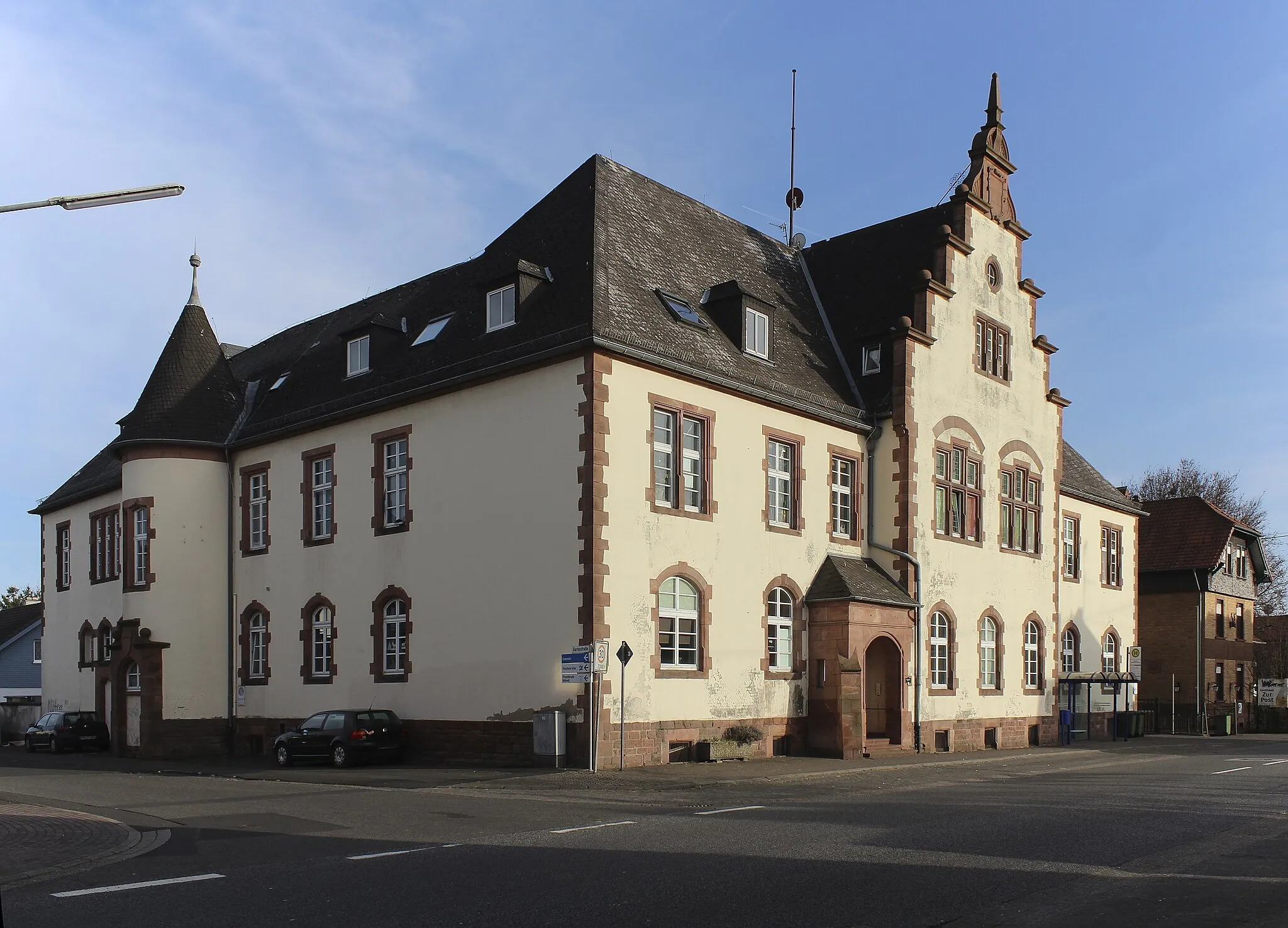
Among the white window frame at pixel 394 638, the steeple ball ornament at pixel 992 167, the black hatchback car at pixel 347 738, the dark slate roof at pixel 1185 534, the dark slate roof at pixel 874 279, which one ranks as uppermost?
the steeple ball ornament at pixel 992 167

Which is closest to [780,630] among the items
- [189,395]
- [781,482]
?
[781,482]

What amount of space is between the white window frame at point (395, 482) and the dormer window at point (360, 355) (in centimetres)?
311

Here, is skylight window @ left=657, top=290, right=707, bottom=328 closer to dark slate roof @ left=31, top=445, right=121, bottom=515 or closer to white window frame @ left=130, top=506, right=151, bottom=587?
white window frame @ left=130, top=506, right=151, bottom=587

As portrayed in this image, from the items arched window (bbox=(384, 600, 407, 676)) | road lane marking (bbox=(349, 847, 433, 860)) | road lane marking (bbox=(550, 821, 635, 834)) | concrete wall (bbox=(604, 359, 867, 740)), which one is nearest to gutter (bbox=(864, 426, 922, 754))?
concrete wall (bbox=(604, 359, 867, 740))

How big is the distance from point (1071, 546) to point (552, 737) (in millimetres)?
25911

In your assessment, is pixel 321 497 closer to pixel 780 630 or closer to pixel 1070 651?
pixel 780 630

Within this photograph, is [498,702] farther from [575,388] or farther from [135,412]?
[135,412]

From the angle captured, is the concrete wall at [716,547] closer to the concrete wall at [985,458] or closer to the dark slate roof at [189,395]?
the concrete wall at [985,458]

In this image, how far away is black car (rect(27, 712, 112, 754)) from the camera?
113 feet

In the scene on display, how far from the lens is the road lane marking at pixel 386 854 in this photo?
38.5ft

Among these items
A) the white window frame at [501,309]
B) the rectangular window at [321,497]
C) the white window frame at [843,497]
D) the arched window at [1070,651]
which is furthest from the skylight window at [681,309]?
the arched window at [1070,651]

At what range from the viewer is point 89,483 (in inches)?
1602

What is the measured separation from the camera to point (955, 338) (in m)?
32.5

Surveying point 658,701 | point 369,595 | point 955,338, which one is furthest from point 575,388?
point 955,338
